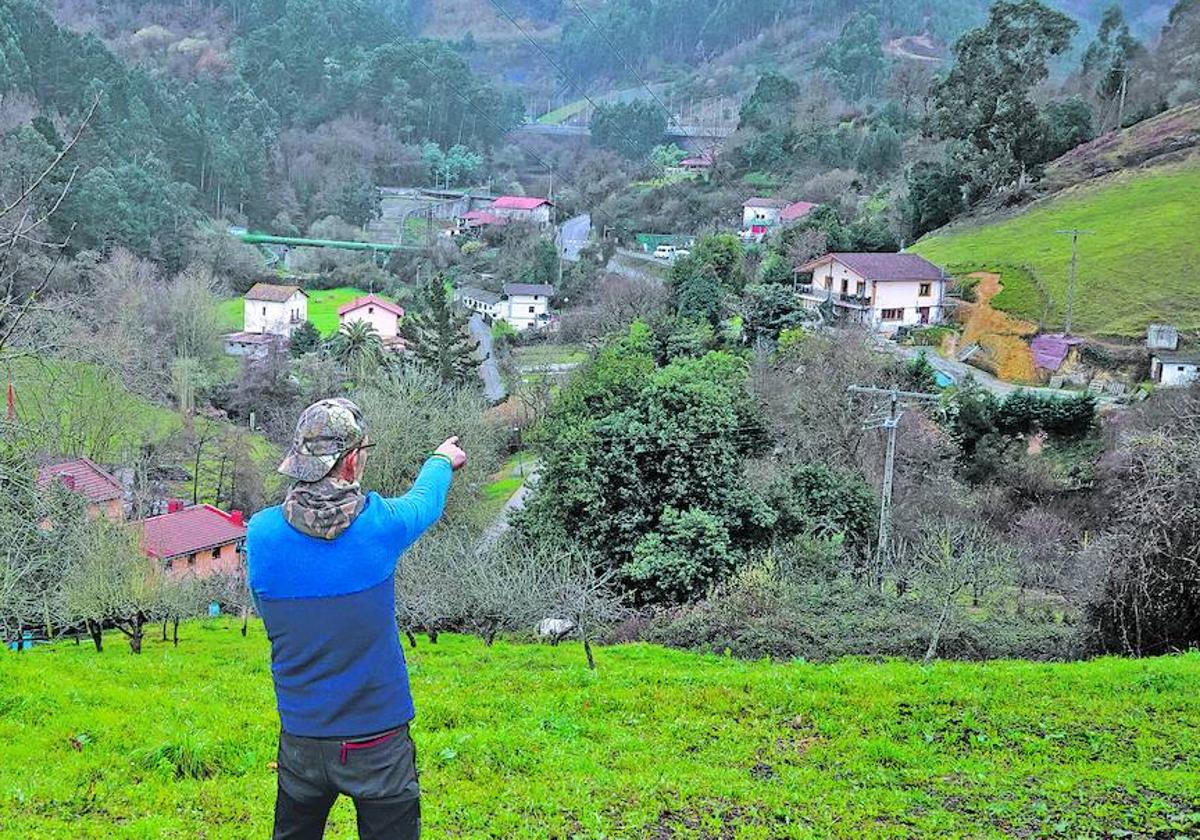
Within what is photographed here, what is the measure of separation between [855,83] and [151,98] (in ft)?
179

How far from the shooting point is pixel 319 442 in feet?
9.11

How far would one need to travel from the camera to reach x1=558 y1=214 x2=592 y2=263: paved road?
2414 inches

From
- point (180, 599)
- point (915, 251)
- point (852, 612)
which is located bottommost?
point (180, 599)

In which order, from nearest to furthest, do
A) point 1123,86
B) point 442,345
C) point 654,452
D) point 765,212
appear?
point 654,452 → point 442,345 → point 1123,86 → point 765,212

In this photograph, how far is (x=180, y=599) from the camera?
716 inches

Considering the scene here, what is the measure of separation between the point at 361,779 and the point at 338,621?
0.45 meters

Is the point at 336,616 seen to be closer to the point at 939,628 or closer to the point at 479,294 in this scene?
the point at 939,628

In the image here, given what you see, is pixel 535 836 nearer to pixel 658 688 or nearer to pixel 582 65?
pixel 658 688

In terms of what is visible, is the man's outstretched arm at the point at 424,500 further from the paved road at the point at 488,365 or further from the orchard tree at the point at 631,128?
the orchard tree at the point at 631,128

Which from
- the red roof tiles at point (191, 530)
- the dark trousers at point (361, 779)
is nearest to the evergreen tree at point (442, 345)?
the red roof tiles at point (191, 530)

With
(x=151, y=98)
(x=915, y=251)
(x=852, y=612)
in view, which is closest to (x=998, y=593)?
(x=852, y=612)

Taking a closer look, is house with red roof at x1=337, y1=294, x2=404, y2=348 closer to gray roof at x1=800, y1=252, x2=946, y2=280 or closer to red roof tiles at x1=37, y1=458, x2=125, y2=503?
gray roof at x1=800, y1=252, x2=946, y2=280

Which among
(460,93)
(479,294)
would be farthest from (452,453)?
(460,93)

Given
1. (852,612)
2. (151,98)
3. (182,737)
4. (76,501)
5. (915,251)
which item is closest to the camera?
(182,737)
